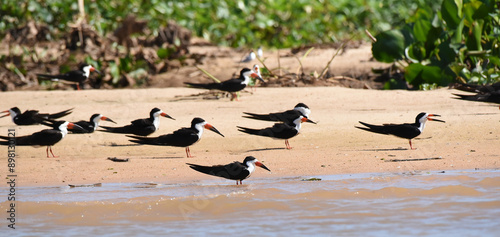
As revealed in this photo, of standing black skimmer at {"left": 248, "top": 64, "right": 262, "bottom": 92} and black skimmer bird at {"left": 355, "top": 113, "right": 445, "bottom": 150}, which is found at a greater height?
standing black skimmer at {"left": 248, "top": 64, "right": 262, "bottom": 92}

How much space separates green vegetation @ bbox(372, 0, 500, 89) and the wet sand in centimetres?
74

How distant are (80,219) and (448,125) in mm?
4777

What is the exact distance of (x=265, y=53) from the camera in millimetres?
15516

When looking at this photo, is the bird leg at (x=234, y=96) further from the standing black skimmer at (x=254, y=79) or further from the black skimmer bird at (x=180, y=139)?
the black skimmer bird at (x=180, y=139)

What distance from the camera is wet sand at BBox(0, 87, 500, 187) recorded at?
24.0ft

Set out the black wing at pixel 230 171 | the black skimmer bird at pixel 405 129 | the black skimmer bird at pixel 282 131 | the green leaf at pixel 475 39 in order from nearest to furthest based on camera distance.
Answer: the black wing at pixel 230 171 < the black skimmer bird at pixel 405 129 < the black skimmer bird at pixel 282 131 < the green leaf at pixel 475 39

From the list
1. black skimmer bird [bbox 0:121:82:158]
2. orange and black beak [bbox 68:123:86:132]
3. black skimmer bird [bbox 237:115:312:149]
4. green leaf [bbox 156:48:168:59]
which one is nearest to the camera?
black skimmer bird [bbox 0:121:82:158]

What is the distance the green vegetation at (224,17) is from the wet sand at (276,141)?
6022mm

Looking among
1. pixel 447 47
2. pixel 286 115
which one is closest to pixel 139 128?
pixel 286 115

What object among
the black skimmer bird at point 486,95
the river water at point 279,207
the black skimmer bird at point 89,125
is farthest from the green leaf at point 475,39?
the black skimmer bird at point 89,125

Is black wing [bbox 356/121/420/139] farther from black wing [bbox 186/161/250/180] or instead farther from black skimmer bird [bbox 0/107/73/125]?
black skimmer bird [bbox 0/107/73/125]

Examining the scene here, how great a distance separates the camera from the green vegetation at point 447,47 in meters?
11.0

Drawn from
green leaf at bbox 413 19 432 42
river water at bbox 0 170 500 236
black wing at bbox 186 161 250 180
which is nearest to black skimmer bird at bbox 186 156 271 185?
black wing at bbox 186 161 250 180

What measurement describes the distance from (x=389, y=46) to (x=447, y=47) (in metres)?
0.87
